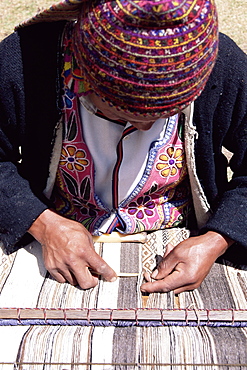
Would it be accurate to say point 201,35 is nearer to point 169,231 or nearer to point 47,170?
point 47,170

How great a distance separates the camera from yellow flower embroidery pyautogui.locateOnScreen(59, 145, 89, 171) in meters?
1.34

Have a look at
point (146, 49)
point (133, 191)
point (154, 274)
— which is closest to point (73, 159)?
point (133, 191)

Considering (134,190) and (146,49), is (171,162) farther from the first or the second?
(146,49)

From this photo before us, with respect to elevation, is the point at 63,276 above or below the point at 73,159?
below

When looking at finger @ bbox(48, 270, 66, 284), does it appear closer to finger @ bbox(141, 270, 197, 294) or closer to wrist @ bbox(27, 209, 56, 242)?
wrist @ bbox(27, 209, 56, 242)

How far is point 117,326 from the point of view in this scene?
1.21 metres

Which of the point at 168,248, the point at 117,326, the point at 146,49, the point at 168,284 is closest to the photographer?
the point at 146,49

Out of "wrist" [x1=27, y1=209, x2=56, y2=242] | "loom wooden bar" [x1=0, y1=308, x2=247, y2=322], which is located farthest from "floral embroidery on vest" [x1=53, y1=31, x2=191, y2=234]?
"loom wooden bar" [x1=0, y1=308, x2=247, y2=322]

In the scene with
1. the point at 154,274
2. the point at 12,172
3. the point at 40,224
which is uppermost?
the point at 12,172

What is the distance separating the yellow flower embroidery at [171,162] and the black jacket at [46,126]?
0.05m

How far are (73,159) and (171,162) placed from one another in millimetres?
286

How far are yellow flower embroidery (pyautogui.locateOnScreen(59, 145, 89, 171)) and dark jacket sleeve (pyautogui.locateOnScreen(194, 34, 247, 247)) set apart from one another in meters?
0.33

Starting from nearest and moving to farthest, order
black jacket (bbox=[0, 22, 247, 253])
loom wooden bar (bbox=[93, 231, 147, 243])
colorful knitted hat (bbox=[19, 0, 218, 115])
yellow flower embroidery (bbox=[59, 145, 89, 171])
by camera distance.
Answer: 1. colorful knitted hat (bbox=[19, 0, 218, 115])
2. black jacket (bbox=[0, 22, 247, 253])
3. yellow flower embroidery (bbox=[59, 145, 89, 171])
4. loom wooden bar (bbox=[93, 231, 147, 243])

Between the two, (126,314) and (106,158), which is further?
(106,158)
